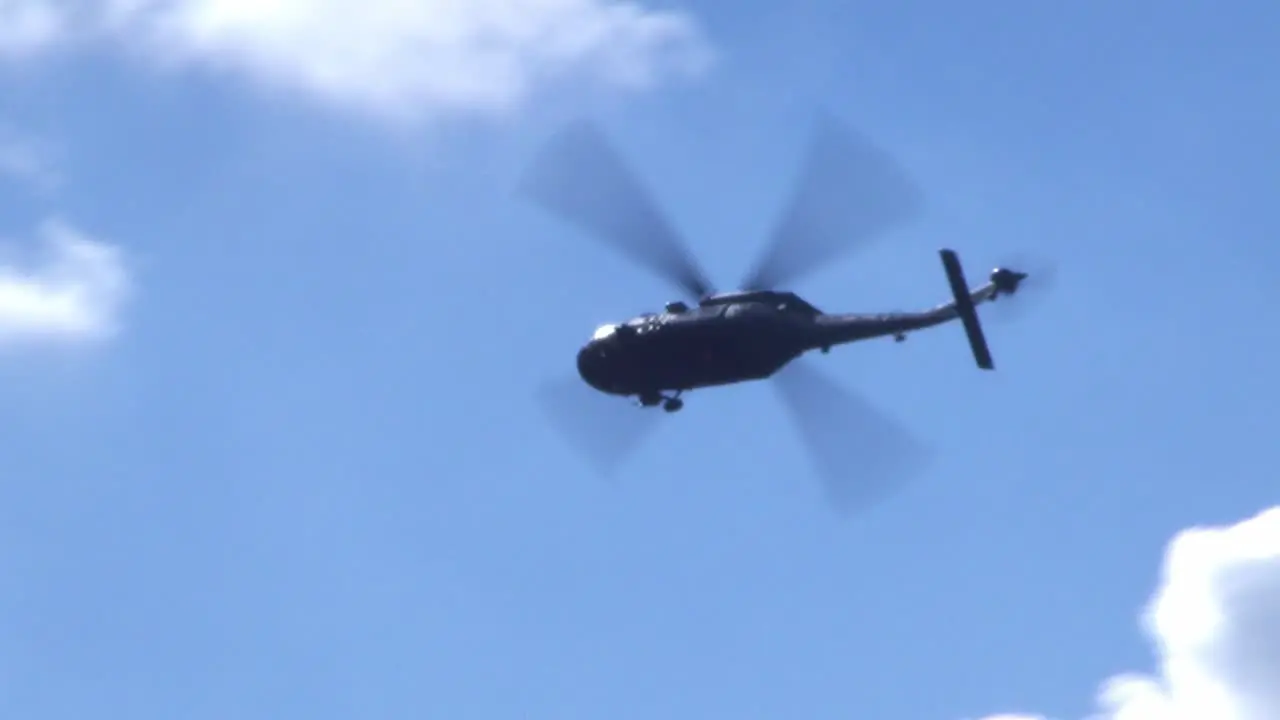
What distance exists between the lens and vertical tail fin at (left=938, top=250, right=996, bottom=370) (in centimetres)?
12425

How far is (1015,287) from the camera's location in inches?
4919

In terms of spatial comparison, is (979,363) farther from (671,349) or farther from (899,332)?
(671,349)

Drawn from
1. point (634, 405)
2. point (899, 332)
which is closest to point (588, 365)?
point (634, 405)

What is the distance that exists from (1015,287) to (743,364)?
10107 mm

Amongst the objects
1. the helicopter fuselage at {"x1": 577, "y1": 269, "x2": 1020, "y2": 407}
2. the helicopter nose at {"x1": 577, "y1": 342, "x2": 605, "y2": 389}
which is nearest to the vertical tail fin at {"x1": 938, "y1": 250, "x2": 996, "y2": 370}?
the helicopter fuselage at {"x1": 577, "y1": 269, "x2": 1020, "y2": 407}

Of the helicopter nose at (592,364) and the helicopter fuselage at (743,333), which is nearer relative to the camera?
the helicopter fuselage at (743,333)

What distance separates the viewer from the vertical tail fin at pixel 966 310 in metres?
124

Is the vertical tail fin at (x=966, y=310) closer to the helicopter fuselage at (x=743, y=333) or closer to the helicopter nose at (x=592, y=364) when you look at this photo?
the helicopter fuselage at (x=743, y=333)

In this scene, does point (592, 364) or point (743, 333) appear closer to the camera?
point (743, 333)

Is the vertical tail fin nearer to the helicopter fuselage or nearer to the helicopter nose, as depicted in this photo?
the helicopter fuselage

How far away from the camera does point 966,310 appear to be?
409 ft

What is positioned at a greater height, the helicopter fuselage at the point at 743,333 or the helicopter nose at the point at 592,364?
the helicopter nose at the point at 592,364

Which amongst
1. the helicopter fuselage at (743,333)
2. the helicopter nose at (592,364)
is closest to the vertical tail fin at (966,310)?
the helicopter fuselage at (743,333)

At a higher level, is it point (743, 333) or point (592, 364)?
point (592, 364)
